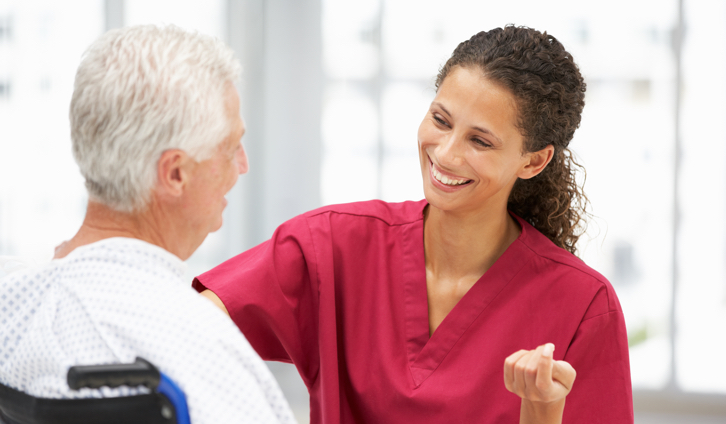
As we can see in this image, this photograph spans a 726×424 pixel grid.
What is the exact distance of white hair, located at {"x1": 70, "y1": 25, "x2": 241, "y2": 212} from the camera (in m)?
0.77

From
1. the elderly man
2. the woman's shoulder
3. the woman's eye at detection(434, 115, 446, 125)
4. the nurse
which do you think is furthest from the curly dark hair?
the elderly man

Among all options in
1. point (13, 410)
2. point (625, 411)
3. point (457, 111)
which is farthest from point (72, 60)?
point (625, 411)

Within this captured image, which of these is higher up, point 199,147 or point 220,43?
point 220,43

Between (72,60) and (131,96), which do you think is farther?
(72,60)

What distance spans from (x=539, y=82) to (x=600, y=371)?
62 cm

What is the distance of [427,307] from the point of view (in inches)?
54.8

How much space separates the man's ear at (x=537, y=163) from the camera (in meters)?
1.41

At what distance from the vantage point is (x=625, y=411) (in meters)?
1.24

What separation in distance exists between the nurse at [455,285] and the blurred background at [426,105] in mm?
1900

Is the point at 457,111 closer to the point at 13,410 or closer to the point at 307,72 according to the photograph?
the point at 13,410

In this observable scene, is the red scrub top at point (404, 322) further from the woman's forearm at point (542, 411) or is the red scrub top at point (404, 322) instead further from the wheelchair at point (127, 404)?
the wheelchair at point (127, 404)

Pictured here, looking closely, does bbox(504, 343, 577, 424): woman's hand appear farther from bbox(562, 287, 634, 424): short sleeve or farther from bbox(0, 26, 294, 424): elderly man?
bbox(0, 26, 294, 424): elderly man

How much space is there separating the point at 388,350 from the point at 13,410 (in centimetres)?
77

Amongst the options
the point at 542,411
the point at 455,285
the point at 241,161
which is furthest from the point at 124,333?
the point at 455,285
